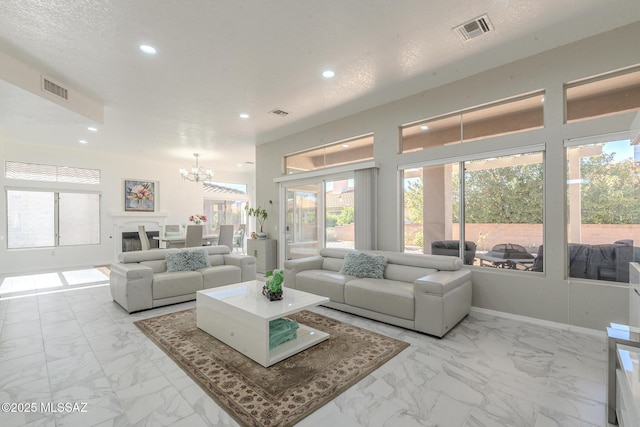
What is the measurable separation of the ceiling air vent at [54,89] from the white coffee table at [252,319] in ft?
11.5

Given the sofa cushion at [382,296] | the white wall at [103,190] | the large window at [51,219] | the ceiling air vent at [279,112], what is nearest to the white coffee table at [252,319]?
the sofa cushion at [382,296]

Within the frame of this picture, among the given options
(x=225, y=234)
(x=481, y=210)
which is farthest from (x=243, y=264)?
(x=481, y=210)

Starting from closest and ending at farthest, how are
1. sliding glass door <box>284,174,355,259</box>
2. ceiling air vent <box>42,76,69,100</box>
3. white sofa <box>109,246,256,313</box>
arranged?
ceiling air vent <box>42,76,69,100</box> < white sofa <box>109,246,256,313</box> < sliding glass door <box>284,174,355,259</box>

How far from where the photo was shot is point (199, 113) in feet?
17.3

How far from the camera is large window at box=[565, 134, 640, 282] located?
3.13 m

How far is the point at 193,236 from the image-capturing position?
6.61 m

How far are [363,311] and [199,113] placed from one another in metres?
4.40

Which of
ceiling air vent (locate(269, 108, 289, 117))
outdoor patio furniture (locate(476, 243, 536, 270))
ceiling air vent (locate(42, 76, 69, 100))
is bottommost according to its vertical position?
outdoor patio furniture (locate(476, 243, 536, 270))

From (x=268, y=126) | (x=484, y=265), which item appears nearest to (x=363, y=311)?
(x=484, y=265)

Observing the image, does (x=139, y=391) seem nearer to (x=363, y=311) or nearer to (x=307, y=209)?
(x=363, y=311)

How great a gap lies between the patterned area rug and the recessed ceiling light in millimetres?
3197

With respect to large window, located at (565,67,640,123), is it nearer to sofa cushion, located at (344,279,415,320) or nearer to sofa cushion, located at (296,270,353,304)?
sofa cushion, located at (344,279,415,320)

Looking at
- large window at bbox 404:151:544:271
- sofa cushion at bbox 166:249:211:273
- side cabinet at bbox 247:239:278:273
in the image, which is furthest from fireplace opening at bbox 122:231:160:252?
large window at bbox 404:151:544:271

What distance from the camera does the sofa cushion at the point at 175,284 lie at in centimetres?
415
